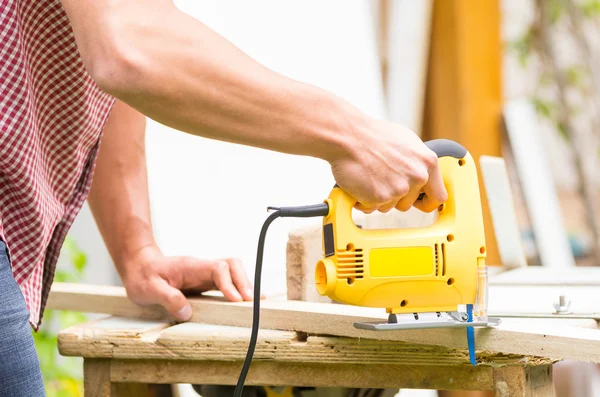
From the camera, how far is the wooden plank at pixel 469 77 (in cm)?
300

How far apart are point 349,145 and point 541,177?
2.23 m

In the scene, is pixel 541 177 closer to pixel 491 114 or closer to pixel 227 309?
pixel 491 114

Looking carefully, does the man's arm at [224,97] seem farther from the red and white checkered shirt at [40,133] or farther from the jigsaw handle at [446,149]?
the red and white checkered shirt at [40,133]

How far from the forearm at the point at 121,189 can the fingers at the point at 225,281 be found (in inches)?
6.2

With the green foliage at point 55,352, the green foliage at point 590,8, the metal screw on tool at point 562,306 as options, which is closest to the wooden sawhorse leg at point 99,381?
the metal screw on tool at point 562,306

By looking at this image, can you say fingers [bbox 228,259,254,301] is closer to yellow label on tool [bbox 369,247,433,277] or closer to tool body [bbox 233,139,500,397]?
tool body [bbox 233,139,500,397]

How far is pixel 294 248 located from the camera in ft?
4.90

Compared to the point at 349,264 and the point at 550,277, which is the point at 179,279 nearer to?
the point at 349,264

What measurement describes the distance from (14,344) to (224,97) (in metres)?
0.43

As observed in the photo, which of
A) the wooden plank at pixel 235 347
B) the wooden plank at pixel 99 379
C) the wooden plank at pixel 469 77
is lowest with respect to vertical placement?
the wooden plank at pixel 99 379

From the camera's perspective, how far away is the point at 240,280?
4.95ft

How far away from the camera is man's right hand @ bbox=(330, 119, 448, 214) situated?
1106mm

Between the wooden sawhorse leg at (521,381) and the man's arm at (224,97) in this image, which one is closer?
the man's arm at (224,97)

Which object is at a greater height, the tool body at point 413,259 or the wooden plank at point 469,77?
the wooden plank at point 469,77
